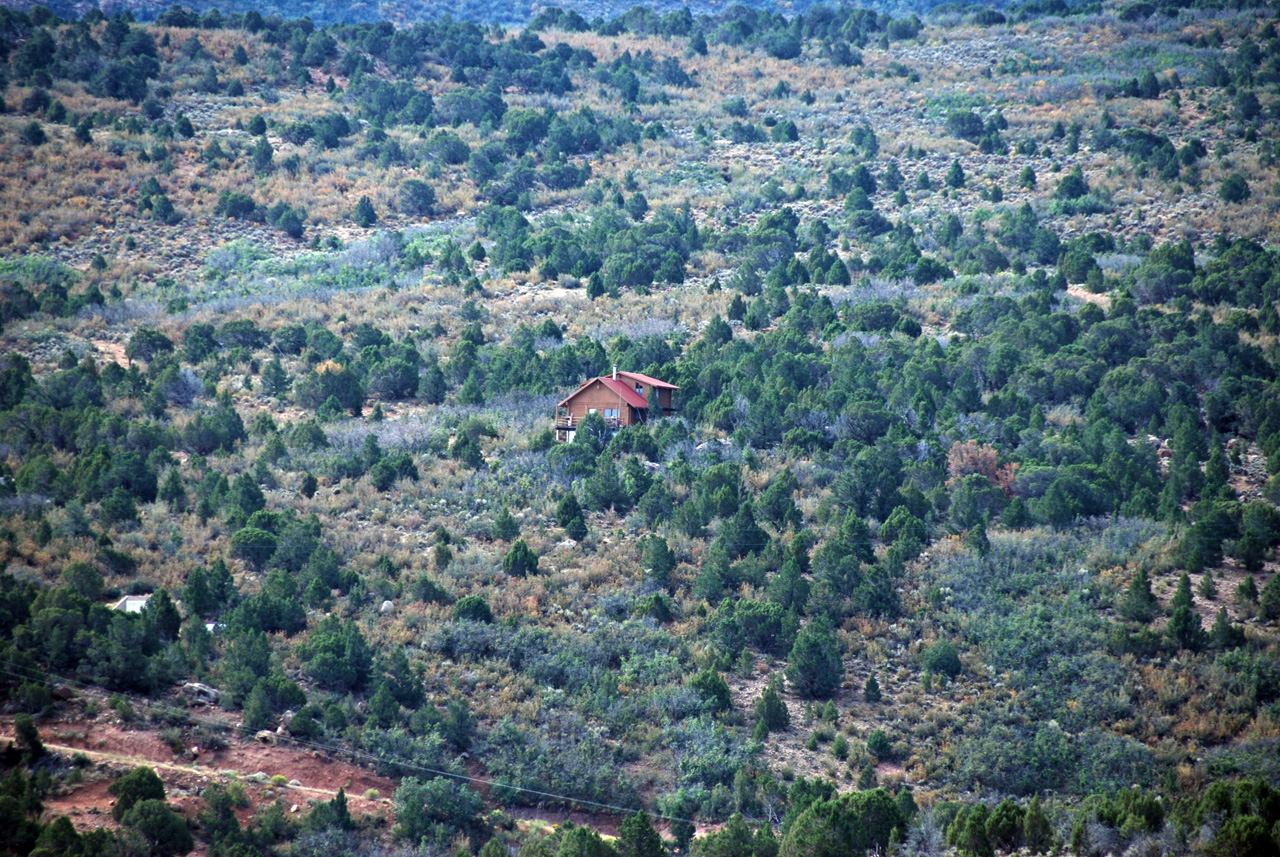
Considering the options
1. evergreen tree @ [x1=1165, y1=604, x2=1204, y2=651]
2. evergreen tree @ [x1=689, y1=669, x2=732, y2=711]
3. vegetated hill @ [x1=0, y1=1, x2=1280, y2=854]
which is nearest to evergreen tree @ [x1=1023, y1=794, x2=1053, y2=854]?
vegetated hill @ [x1=0, y1=1, x2=1280, y2=854]

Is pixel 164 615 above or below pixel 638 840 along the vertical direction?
above

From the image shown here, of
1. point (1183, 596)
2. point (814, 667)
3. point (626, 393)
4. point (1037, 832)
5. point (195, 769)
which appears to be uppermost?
point (626, 393)

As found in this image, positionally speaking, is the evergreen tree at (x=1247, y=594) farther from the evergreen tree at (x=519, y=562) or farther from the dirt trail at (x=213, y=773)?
the evergreen tree at (x=519, y=562)

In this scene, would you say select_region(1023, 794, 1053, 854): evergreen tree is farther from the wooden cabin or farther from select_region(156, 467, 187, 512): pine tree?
select_region(156, 467, 187, 512): pine tree

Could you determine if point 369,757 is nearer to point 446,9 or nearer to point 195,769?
point 195,769

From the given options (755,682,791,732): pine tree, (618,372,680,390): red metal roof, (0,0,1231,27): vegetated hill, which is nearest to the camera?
(755,682,791,732): pine tree

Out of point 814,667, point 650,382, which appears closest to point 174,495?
point 650,382
